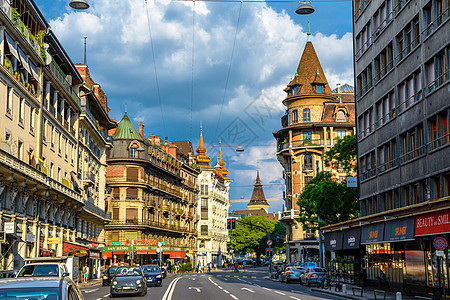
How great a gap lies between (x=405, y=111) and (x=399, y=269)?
371 inches

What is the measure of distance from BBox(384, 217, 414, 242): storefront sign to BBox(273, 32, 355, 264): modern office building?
53.9 meters

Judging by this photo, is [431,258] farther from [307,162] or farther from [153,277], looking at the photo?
[307,162]

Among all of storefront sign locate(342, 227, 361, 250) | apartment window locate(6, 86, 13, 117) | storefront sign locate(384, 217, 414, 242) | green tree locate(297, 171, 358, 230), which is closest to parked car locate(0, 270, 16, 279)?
apartment window locate(6, 86, 13, 117)

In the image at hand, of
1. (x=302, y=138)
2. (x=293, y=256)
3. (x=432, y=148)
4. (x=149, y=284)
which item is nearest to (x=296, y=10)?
(x=432, y=148)

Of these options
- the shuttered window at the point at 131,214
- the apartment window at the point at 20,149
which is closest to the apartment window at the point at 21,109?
the apartment window at the point at 20,149

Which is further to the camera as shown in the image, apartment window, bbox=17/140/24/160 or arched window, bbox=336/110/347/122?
arched window, bbox=336/110/347/122

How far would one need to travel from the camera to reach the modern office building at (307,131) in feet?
283

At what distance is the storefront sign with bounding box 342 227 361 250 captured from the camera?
37.9m

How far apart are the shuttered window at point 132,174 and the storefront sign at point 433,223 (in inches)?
2578

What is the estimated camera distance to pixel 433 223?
25.6m

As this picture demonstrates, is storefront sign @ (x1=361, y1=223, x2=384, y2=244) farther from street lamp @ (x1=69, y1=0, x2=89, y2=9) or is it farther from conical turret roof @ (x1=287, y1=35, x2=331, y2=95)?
conical turret roof @ (x1=287, y1=35, x2=331, y2=95)

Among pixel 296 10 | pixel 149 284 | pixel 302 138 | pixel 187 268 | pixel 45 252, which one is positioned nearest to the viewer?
pixel 296 10

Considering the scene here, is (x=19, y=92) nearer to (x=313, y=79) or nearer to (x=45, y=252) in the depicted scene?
(x=45, y=252)

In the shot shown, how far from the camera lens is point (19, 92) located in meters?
38.9
